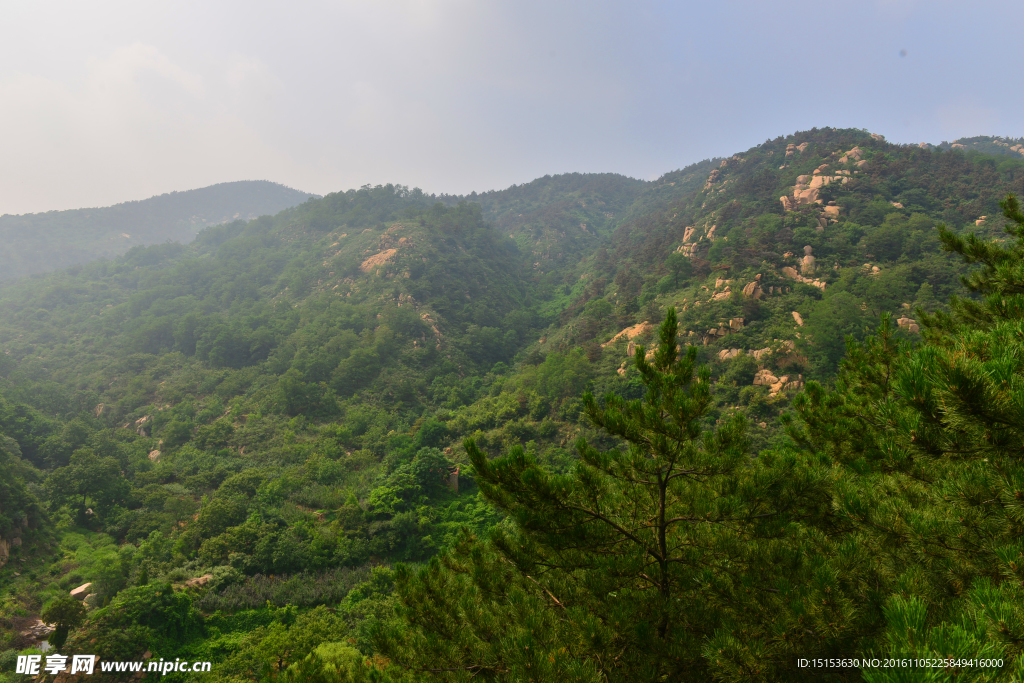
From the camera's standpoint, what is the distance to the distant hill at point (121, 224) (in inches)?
2584

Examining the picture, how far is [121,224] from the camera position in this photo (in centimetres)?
8606

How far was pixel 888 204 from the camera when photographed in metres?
25.8

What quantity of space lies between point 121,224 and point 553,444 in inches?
4405

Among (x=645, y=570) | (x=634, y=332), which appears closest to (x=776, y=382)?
(x=634, y=332)

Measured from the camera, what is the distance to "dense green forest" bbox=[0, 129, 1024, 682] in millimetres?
2768

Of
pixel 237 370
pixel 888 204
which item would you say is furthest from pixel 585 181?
pixel 237 370

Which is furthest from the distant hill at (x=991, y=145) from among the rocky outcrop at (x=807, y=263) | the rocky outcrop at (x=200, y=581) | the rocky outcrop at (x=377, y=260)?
the rocky outcrop at (x=200, y=581)

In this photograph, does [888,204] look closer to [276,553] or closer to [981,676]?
[981,676]

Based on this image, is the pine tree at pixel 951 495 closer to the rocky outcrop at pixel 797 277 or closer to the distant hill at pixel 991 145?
A: the rocky outcrop at pixel 797 277

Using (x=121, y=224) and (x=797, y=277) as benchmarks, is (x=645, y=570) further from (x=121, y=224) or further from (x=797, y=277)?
(x=121, y=224)

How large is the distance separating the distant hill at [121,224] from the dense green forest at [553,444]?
84.5 feet

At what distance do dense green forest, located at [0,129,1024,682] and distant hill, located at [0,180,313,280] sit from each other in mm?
25747

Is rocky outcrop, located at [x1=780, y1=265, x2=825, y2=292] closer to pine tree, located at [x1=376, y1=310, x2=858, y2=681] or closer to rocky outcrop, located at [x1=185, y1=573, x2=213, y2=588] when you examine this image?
pine tree, located at [x1=376, y1=310, x2=858, y2=681]

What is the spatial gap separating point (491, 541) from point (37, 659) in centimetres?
1262
